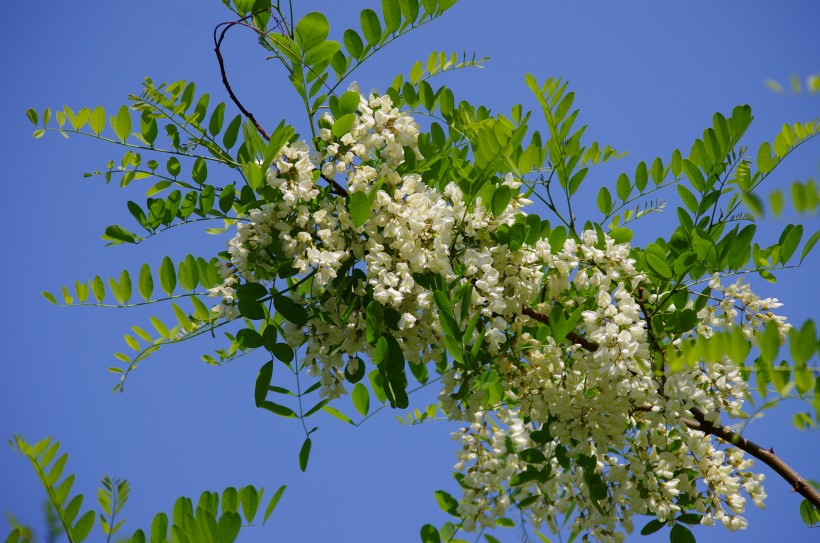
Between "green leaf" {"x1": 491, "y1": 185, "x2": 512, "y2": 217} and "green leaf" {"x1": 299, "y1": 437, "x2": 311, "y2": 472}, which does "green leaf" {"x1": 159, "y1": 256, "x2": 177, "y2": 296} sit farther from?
"green leaf" {"x1": 491, "y1": 185, "x2": 512, "y2": 217}

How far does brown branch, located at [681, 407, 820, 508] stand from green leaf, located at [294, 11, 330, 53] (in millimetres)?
1035

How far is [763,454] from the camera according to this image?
62.4 inches

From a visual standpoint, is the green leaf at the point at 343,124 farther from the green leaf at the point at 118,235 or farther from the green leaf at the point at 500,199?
the green leaf at the point at 118,235

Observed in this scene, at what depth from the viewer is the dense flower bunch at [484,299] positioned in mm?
1464

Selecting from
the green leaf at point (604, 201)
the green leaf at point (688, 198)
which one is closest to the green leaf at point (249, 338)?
the green leaf at point (604, 201)

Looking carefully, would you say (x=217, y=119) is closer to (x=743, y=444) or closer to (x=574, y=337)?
(x=574, y=337)

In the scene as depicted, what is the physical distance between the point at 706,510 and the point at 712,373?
0.37 m

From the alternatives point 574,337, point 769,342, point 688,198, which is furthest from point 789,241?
point 769,342

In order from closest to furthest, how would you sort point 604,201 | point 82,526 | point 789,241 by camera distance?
point 82,526, point 789,241, point 604,201

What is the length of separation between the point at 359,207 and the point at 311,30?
39 cm

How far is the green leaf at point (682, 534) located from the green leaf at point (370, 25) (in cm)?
123

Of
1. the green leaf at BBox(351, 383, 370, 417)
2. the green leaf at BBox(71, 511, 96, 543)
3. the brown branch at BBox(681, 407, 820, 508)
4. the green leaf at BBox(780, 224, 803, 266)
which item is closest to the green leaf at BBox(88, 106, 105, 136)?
the green leaf at BBox(351, 383, 370, 417)

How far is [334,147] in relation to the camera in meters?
1.52

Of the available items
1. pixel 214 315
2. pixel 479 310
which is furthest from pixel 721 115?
pixel 214 315
